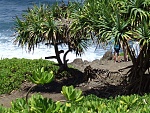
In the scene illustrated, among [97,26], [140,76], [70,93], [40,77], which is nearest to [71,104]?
[70,93]

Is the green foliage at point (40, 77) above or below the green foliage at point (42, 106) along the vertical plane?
above

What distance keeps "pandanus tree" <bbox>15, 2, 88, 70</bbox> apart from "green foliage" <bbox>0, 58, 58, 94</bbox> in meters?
0.99

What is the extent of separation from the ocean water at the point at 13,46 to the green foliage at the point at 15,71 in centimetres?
156

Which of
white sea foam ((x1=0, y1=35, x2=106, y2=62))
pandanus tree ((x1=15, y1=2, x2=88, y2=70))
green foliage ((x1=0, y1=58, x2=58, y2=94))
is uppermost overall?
pandanus tree ((x1=15, y1=2, x2=88, y2=70))

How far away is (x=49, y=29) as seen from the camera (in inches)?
484

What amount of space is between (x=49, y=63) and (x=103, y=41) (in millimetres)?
5055

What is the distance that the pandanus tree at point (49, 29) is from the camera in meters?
12.3

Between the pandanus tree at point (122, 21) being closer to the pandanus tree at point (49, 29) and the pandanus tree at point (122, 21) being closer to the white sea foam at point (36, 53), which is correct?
the pandanus tree at point (49, 29)

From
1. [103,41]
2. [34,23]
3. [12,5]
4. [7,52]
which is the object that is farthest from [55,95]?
[12,5]

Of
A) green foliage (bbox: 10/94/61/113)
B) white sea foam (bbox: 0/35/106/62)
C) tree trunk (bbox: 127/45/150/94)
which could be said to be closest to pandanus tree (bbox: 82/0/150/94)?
tree trunk (bbox: 127/45/150/94)

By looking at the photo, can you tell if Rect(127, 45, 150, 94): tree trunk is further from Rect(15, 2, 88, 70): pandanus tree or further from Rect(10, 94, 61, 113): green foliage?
Rect(10, 94, 61, 113): green foliage

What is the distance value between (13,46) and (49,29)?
52.8 feet

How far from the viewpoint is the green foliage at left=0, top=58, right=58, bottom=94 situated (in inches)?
510

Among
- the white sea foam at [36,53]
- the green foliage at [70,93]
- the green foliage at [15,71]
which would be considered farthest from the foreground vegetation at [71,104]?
the white sea foam at [36,53]
